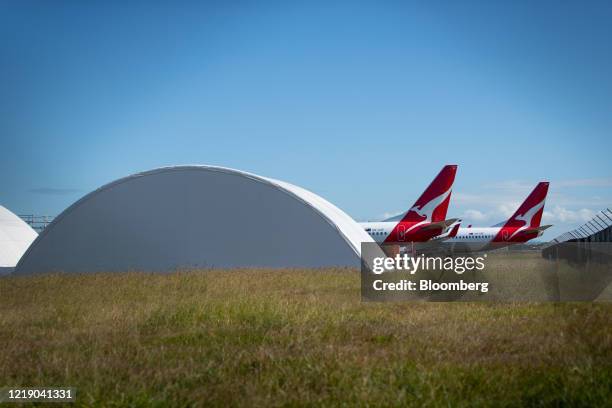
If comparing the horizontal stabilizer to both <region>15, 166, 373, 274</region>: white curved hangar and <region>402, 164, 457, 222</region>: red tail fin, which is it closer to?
<region>402, 164, 457, 222</region>: red tail fin

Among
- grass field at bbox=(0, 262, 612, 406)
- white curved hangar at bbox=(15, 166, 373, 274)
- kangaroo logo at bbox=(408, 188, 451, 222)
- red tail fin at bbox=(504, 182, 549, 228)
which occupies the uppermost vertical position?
red tail fin at bbox=(504, 182, 549, 228)

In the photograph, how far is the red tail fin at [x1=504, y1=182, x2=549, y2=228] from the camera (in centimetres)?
5678

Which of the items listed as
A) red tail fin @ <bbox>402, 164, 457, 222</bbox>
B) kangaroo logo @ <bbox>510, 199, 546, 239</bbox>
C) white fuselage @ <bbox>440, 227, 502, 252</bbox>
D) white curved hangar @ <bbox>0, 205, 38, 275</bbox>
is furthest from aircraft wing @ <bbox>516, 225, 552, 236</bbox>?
→ white curved hangar @ <bbox>0, 205, 38, 275</bbox>

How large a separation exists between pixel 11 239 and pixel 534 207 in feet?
143

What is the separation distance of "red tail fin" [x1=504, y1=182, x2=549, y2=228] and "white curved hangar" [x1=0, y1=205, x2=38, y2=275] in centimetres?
4204

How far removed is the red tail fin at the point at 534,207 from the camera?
56781mm

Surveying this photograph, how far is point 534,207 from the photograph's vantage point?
187 ft

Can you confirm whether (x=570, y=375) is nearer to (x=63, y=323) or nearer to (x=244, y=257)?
(x=63, y=323)

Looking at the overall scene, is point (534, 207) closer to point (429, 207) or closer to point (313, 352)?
point (429, 207)

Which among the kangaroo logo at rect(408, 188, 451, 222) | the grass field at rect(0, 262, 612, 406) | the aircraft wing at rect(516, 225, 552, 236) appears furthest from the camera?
the aircraft wing at rect(516, 225, 552, 236)

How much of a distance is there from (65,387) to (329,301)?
7996 millimetres

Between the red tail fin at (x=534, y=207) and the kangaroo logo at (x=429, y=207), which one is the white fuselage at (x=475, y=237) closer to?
the red tail fin at (x=534, y=207)

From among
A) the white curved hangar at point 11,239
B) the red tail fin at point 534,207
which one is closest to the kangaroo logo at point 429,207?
the red tail fin at point 534,207

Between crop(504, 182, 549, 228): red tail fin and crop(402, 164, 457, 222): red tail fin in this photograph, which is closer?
crop(402, 164, 457, 222): red tail fin
